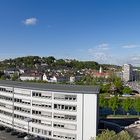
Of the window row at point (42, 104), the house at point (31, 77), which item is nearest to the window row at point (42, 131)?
the window row at point (42, 104)

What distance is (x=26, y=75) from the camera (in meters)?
180

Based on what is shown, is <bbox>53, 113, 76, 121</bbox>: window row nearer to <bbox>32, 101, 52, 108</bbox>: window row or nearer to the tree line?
<bbox>32, 101, 52, 108</bbox>: window row

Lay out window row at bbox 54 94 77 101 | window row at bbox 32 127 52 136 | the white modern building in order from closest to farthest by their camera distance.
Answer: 1. the white modern building
2. window row at bbox 54 94 77 101
3. window row at bbox 32 127 52 136

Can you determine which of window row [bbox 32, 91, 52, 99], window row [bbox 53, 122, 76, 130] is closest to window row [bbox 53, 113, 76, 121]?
A: window row [bbox 53, 122, 76, 130]

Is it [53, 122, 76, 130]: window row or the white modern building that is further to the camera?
[53, 122, 76, 130]: window row

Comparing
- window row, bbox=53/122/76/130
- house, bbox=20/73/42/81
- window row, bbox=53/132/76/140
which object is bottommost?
window row, bbox=53/132/76/140

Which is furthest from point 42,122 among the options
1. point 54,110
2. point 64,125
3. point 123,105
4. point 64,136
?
point 123,105

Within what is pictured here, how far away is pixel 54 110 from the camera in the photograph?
48500mm

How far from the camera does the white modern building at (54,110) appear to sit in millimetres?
45656

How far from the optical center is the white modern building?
45.7 meters

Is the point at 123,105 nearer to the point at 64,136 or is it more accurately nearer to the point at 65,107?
the point at 64,136

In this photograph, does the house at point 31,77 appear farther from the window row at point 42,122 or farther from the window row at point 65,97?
the window row at point 65,97

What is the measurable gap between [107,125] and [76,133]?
39.0ft

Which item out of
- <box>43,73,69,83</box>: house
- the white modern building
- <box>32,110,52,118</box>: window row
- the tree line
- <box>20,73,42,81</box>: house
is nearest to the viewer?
the white modern building
